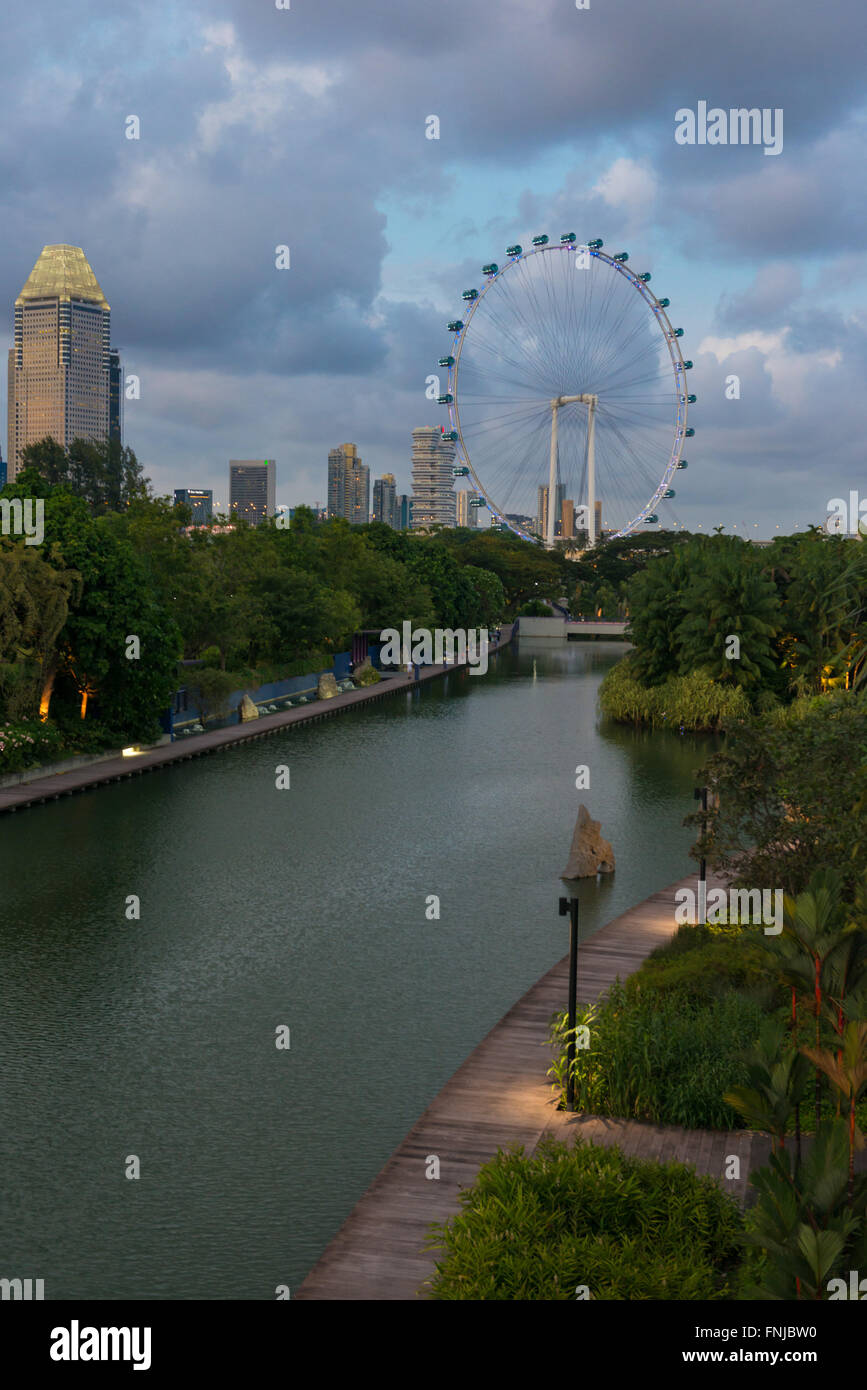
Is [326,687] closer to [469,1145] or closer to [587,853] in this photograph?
[587,853]

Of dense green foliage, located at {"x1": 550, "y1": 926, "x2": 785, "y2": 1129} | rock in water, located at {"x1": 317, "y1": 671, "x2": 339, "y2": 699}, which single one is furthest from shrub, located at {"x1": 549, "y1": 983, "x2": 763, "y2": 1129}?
rock in water, located at {"x1": 317, "y1": 671, "x2": 339, "y2": 699}

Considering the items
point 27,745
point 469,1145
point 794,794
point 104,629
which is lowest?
point 469,1145

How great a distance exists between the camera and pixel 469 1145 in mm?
12852

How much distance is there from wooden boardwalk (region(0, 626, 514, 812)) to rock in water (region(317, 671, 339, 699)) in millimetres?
342

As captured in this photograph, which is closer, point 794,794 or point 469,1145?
point 469,1145

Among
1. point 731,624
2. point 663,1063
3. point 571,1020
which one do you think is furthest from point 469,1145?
point 731,624

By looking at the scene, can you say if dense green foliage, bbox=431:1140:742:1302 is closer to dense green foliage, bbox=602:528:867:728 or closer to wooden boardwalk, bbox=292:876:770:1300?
wooden boardwalk, bbox=292:876:770:1300

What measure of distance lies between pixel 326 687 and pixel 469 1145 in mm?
46829

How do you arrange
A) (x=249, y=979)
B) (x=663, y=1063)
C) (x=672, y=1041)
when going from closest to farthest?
(x=663, y=1063) < (x=672, y=1041) < (x=249, y=979)

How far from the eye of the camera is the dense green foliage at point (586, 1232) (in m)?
9.57

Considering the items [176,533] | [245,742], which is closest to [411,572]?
[176,533]

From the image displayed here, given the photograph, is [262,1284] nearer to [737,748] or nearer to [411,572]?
[737,748]

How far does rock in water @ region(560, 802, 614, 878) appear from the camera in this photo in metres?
26.5
